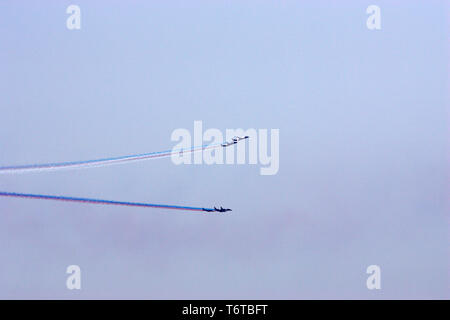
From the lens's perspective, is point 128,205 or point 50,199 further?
point 128,205

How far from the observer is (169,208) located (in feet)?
90.4

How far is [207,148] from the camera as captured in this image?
2592cm

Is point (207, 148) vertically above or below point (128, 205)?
above
